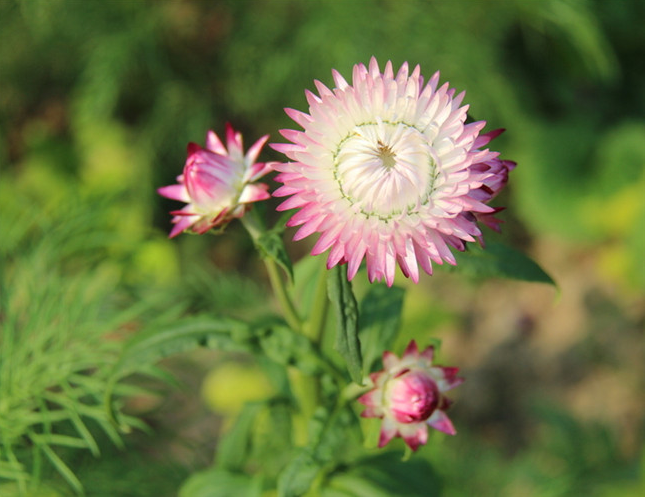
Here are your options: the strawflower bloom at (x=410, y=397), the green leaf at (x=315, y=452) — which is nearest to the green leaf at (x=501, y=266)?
the strawflower bloom at (x=410, y=397)

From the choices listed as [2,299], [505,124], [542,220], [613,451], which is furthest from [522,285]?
[2,299]

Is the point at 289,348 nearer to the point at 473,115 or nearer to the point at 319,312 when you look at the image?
the point at 319,312

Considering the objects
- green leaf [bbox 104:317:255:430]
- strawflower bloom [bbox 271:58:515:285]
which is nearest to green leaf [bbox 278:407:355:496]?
green leaf [bbox 104:317:255:430]

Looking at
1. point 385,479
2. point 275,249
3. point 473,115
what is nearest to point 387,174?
point 275,249

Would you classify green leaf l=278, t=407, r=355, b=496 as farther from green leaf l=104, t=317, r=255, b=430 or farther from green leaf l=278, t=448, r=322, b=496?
green leaf l=104, t=317, r=255, b=430

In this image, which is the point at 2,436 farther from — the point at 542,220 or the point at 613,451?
the point at 542,220

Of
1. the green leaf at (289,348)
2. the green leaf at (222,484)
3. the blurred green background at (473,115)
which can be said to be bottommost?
the green leaf at (222,484)

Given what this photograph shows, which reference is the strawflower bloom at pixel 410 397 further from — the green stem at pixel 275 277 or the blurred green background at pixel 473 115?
the blurred green background at pixel 473 115
